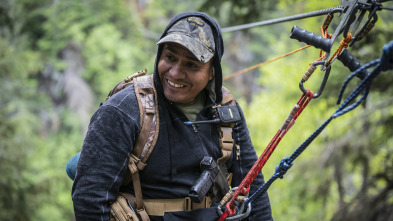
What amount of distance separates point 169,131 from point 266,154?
53 centimetres

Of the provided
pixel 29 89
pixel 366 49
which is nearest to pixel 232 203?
pixel 366 49

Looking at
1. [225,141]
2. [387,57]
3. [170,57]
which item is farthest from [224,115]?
[387,57]

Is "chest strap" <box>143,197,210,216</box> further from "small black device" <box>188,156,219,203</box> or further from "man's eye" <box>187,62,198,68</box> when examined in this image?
"man's eye" <box>187,62,198,68</box>

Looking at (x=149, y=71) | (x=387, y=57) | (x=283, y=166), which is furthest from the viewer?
A: (x=149, y=71)

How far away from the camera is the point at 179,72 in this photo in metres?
2.15

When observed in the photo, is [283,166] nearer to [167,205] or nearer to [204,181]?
[204,181]

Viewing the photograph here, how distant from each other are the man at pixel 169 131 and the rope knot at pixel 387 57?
3.03 feet

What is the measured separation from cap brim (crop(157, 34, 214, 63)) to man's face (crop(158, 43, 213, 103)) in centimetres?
4

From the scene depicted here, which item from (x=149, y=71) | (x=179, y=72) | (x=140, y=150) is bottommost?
(x=140, y=150)

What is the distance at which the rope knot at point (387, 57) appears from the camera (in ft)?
4.71

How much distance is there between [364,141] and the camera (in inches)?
219

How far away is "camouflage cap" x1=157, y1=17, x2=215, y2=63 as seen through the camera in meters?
2.08

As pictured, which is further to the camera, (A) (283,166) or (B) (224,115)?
(B) (224,115)

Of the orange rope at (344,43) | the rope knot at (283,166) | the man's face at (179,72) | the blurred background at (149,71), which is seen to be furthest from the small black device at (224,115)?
the blurred background at (149,71)
